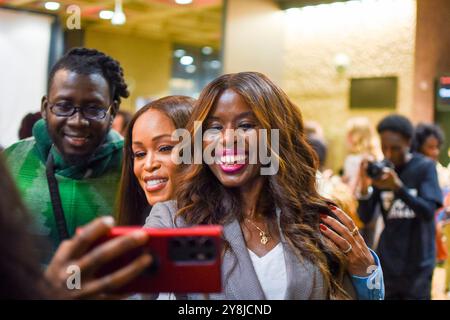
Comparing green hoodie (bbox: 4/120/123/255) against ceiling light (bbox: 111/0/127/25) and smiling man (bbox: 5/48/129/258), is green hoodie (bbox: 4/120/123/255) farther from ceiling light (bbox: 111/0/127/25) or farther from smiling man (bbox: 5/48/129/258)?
ceiling light (bbox: 111/0/127/25)

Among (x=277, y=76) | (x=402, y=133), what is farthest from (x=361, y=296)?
(x=277, y=76)

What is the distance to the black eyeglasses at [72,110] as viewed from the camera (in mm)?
1266

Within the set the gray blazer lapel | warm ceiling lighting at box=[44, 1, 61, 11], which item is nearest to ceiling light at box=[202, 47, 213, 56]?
warm ceiling lighting at box=[44, 1, 61, 11]

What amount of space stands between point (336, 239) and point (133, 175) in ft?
1.37

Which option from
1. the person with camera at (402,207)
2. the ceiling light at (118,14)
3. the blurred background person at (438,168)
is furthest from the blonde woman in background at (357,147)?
the ceiling light at (118,14)

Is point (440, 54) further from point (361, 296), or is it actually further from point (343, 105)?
point (343, 105)

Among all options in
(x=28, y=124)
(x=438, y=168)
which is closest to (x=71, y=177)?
(x=28, y=124)

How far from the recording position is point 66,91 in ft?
4.16

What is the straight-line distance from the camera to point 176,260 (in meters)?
0.70

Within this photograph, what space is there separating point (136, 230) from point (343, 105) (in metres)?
3.78

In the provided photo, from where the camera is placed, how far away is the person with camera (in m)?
2.22

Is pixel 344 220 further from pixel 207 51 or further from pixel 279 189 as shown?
pixel 207 51

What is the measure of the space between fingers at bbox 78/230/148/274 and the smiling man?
523 mm

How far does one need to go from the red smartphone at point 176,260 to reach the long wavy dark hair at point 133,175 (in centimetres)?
47
